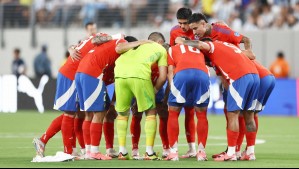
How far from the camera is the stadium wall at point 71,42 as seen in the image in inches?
1363

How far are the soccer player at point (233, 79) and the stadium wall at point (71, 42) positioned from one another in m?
18.4

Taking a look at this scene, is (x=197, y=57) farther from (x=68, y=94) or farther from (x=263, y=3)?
(x=263, y=3)

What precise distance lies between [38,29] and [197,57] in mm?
22172

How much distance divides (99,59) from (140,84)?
2.86 feet

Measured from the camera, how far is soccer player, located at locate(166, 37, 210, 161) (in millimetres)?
15867

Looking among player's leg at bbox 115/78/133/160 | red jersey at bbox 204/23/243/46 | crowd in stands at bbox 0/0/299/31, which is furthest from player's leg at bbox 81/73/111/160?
crowd in stands at bbox 0/0/299/31

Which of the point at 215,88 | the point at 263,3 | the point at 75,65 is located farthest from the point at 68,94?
the point at 263,3

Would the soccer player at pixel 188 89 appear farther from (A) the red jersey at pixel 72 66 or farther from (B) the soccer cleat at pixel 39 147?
(B) the soccer cleat at pixel 39 147

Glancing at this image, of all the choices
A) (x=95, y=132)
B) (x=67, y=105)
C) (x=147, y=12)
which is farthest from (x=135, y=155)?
(x=147, y=12)

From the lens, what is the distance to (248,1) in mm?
34938

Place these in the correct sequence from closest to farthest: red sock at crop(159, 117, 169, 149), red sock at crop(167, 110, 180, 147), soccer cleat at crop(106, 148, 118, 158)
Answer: red sock at crop(167, 110, 180, 147), soccer cleat at crop(106, 148, 118, 158), red sock at crop(159, 117, 169, 149)

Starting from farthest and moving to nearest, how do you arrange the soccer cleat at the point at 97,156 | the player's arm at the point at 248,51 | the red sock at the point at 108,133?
1. the red sock at the point at 108,133
2. the player's arm at the point at 248,51
3. the soccer cleat at the point at 97,156

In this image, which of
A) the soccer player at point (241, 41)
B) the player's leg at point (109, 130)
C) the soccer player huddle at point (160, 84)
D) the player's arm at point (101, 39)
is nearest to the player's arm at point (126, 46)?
the soccer player huddle at point (160, 84)

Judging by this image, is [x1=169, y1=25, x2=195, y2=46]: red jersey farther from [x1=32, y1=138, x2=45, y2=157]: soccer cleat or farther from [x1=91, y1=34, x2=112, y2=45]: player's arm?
[x1=32, y1=138, x2=45, y2=157]: soccer cleat
